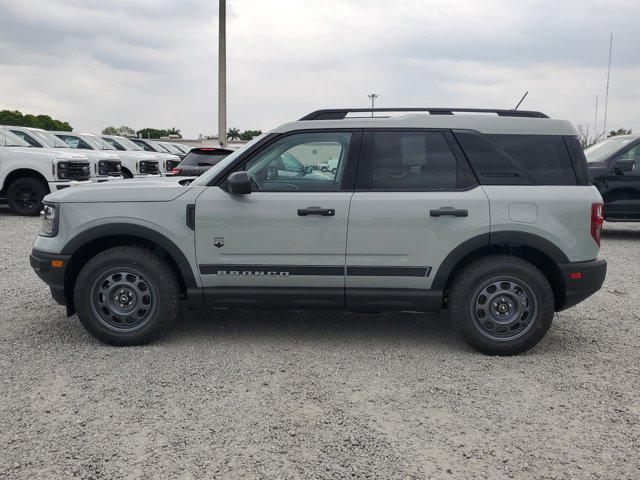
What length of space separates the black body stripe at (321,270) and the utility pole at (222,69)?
819 inches

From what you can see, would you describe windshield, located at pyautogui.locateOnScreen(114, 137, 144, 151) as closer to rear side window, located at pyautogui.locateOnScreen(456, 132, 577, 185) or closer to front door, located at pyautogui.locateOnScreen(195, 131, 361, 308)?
front door, located at pyautogui.locateOnScreen(195, 131, 361, 308)

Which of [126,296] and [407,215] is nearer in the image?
[407,215]

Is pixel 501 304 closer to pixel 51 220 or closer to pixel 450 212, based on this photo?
pixel 450 212

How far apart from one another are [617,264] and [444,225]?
17.4 ft

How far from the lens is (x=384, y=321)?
5.60 m

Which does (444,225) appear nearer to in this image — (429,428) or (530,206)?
(530,206)

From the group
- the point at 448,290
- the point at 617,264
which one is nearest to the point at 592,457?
the point at 448,290

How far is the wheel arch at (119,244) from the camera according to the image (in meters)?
4.64

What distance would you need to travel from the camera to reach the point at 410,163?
15.3ft

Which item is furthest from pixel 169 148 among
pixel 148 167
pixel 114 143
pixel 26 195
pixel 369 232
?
pixel 369 232

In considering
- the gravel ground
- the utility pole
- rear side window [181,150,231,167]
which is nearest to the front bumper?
the gravel ground

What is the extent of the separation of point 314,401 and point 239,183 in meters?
1.66

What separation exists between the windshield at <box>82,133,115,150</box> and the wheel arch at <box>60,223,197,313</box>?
14.0 metres

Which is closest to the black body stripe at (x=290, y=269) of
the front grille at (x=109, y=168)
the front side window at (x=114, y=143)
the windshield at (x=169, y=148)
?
the front grille at (x=109, y=168)
